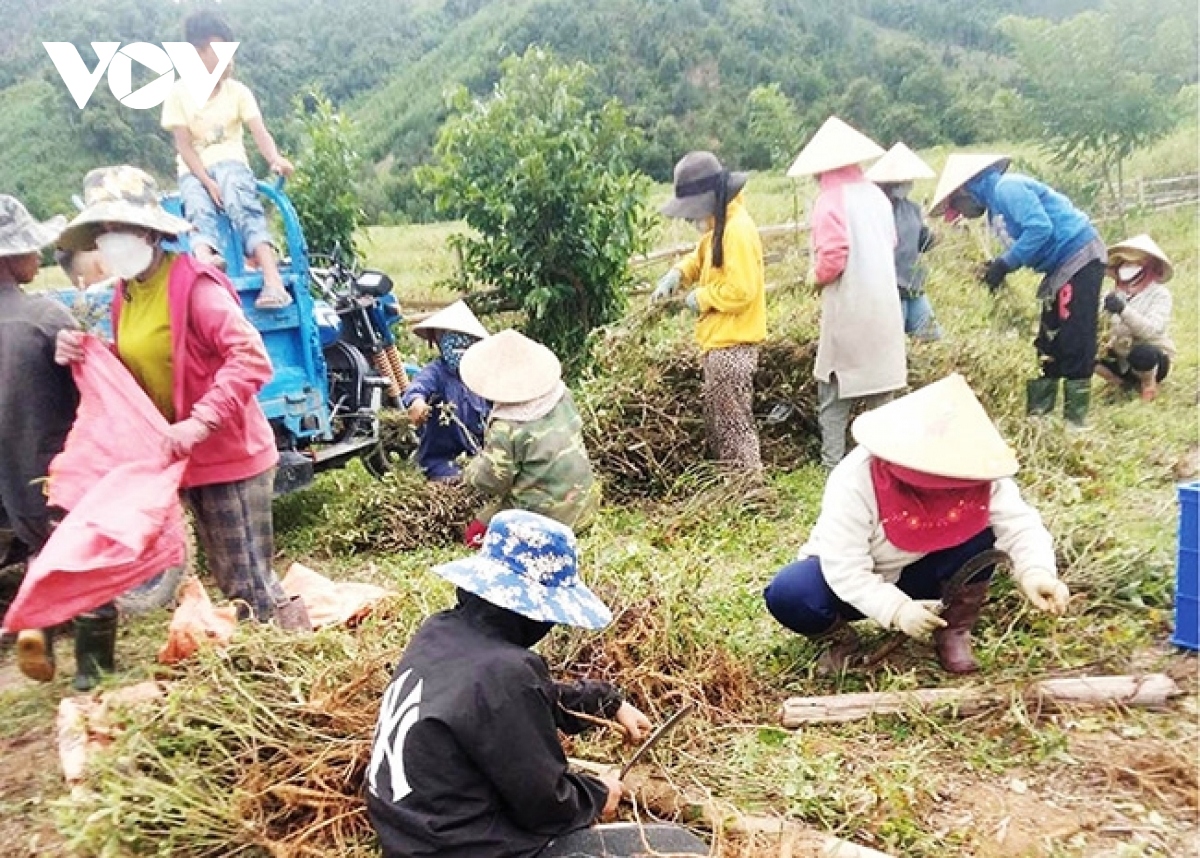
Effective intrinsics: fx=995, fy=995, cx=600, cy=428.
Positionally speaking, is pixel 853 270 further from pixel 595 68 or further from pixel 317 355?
pixel 595 68

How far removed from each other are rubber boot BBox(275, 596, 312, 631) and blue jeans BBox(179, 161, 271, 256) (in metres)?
2.34

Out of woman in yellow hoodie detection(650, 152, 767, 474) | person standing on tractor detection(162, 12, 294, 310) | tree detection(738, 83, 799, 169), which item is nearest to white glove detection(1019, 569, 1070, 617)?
woman in yellow hoodie detection(650, 152, 767, 474)

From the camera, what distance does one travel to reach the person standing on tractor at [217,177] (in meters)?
5.25

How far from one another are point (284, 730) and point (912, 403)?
6.93ft

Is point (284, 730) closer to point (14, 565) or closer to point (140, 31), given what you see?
point (14, 565)

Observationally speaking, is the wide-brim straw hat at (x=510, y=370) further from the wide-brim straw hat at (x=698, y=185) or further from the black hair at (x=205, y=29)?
the black hair at (x=205, y=29)

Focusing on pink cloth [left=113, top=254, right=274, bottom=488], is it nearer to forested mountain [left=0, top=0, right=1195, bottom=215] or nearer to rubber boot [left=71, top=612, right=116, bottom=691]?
rubber boot [left=71, top=612, right=116, bottom=691]

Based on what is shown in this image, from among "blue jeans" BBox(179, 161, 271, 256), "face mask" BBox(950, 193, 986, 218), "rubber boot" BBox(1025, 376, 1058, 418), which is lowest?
"rubber boot" BBox(1025, 376, 1058, 418)

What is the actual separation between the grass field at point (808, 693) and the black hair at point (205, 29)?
274 cm

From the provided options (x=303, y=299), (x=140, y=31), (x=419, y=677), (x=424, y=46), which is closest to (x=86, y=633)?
(x=419, y=677)

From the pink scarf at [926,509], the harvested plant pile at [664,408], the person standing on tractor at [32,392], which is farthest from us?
the harvested plant pile at [664,408]

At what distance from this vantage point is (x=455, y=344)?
5.07m

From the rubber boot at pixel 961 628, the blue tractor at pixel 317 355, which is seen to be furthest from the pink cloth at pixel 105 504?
the rubber boot at pixel 961 628

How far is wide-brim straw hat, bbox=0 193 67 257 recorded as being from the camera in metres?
3.42
